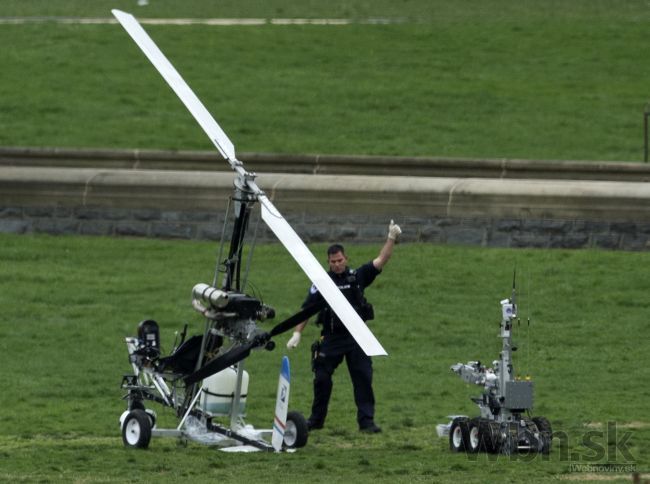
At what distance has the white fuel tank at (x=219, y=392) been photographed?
1276 centimetres

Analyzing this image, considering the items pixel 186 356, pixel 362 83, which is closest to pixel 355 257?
pixel 186 356

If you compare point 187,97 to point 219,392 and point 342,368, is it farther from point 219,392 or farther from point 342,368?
point 342,368

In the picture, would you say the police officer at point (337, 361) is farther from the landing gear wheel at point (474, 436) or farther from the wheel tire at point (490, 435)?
the wheel tire at point (490, 435)

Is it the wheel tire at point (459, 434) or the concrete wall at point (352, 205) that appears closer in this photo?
the wheel tire at point (459, 434)

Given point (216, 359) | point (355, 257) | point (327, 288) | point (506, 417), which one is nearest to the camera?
point (327, 288)

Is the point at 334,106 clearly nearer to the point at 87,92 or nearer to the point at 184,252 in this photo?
the point at 87,92

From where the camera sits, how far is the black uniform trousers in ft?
45.1

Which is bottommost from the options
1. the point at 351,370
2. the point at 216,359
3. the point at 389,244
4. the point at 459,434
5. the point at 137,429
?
the point at 137,429

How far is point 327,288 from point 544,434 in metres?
2.44

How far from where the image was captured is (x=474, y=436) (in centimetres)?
1230

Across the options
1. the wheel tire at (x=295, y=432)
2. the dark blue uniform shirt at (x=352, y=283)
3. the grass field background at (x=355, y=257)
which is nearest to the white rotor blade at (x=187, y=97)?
the dark blue uniform shirt at (x=352, y=283)

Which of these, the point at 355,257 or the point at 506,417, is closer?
the point at 506,417

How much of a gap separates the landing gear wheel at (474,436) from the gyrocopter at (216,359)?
1.33 metres

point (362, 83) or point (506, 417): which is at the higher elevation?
point (362, 83)
